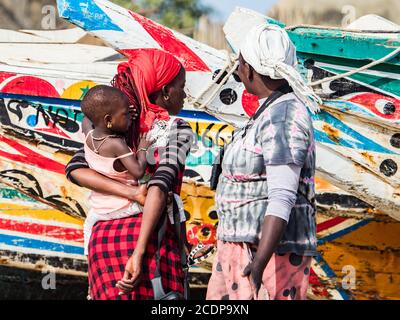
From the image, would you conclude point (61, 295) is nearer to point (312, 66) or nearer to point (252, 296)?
point (312, 66)

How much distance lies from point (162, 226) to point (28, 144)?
2394mm

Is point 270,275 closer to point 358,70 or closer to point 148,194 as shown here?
point 148,194

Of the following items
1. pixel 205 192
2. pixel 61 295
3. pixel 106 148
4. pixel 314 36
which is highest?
pixel 314 36

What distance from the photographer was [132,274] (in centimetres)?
317

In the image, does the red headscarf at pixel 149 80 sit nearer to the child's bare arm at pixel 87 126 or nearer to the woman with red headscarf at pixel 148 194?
the woman with red headscarf at pixel 148 194

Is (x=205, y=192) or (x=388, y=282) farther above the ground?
(x=205, y=192)

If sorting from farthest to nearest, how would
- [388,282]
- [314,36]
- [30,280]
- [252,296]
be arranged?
1. [30,280]
2. [388,282]
3. [314,36]
4. [252,296]

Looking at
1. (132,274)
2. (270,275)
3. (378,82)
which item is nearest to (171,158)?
(132,274)

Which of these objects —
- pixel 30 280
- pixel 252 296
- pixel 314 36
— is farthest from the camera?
pixel 30 280

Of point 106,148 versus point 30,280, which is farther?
point 30,280

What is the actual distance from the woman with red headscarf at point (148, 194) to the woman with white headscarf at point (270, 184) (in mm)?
204

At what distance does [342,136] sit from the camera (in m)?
4.92

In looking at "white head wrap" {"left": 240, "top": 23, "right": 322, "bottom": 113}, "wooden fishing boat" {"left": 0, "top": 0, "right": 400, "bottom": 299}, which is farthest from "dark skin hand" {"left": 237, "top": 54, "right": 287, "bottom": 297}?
"wooden fishing boat" {"left": 0, "top": 0, "right": 400, "bottom": 299}
